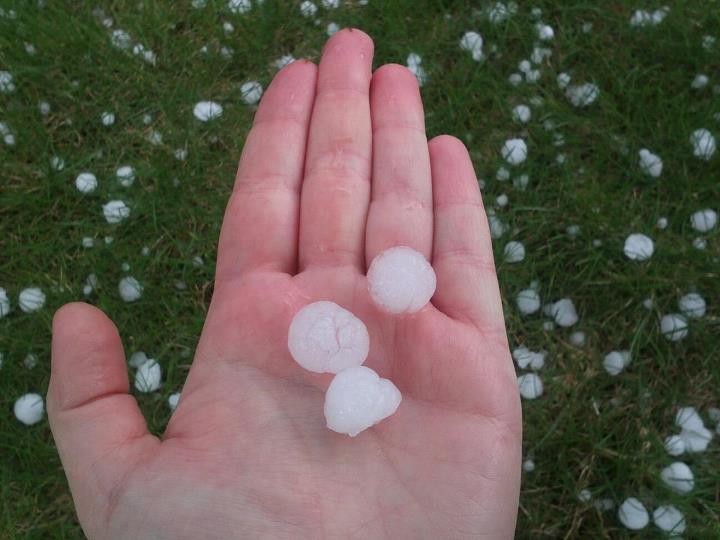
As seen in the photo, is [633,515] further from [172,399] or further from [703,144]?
[172,399]

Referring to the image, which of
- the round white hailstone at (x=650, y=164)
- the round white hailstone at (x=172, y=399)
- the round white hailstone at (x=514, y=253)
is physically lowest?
the round white hailstone at (x=172, y=399)

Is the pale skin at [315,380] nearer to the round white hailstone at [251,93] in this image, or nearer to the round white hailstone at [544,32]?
the round white hailstone at [251,93]

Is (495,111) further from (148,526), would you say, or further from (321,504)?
(148,526)

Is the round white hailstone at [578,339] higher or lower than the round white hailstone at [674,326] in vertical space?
lower

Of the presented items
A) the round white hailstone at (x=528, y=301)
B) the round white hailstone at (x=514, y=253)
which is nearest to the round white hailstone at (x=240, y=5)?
the round white hailstone at (x=514, y=253)

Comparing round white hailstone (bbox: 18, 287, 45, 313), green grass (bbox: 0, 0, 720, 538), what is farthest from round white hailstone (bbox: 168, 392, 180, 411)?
round white hailstone (bbox: 18, 287, 45, 313)

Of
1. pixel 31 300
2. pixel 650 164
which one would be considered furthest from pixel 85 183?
pixel 650 164
